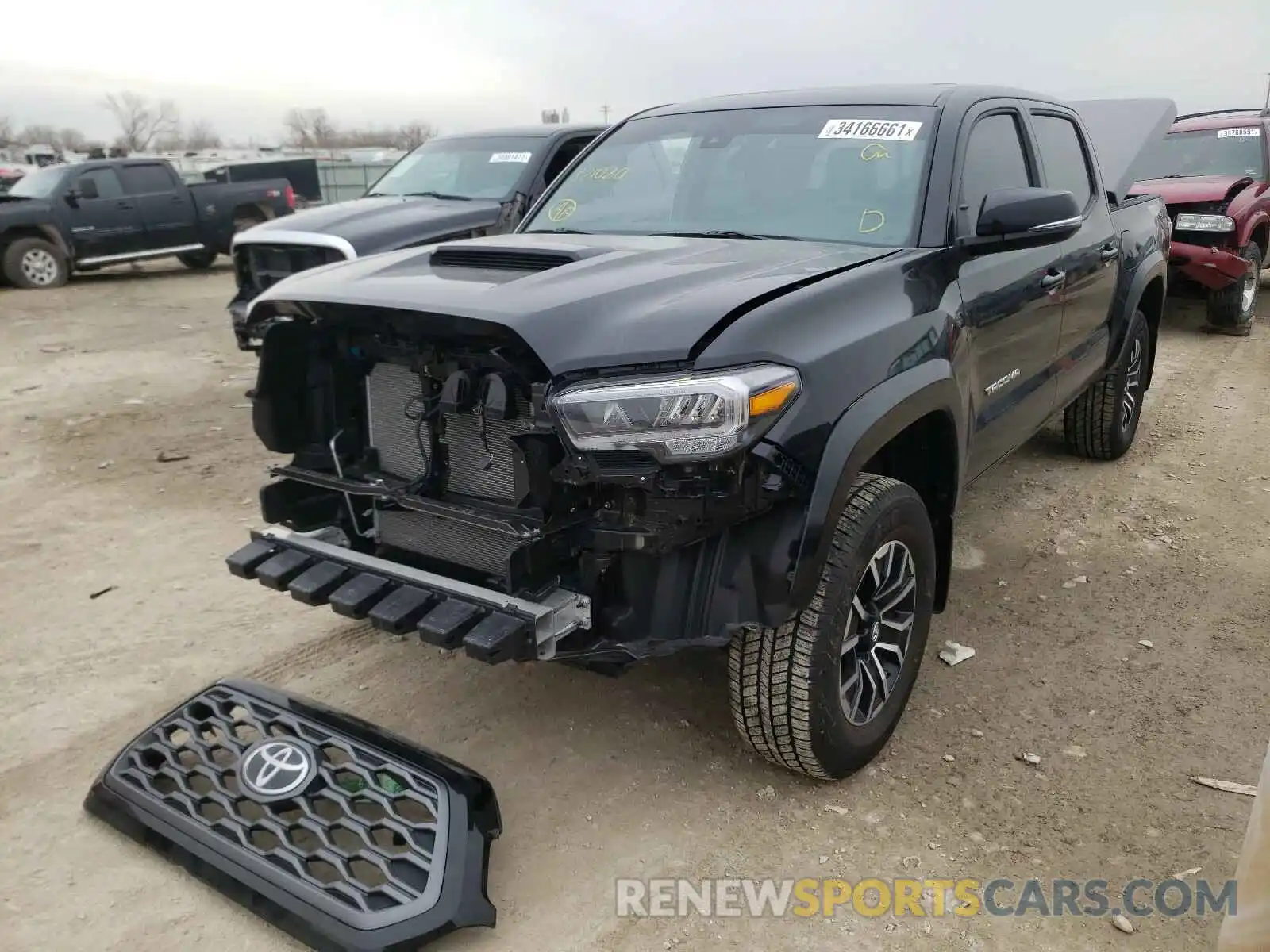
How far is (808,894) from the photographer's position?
→ 2.52m

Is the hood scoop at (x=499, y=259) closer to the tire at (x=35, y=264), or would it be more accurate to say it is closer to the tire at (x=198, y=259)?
the tire at (x=35, y=264)

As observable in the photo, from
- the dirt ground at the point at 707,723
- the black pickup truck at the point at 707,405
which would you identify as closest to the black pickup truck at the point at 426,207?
the dirt ground at the point at 707,723

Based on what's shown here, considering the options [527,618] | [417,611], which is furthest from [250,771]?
[527,618]

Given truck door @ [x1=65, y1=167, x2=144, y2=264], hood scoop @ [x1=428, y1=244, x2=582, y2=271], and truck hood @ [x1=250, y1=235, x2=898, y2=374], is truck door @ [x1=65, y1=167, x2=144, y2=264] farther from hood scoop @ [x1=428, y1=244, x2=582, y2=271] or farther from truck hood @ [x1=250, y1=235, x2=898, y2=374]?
hood scoop @ [x1=428, y1=244, x2=582, y2=271]

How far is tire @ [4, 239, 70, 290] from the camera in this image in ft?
42.9

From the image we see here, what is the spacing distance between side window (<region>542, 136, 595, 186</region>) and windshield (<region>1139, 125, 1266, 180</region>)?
5.91 m

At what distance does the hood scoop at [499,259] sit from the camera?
9.45 ft

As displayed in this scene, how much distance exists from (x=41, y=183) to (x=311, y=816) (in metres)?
14.3

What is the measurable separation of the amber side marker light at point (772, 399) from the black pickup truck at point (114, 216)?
13908mm

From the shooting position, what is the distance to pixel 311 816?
2.60 m

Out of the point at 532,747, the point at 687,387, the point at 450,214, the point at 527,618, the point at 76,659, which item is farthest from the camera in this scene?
the point at 450,214

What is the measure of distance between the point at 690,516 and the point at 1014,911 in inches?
50.4

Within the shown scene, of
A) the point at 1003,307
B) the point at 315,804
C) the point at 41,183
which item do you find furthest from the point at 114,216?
the point at 1003,307

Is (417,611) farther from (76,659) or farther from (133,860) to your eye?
(76,659)
